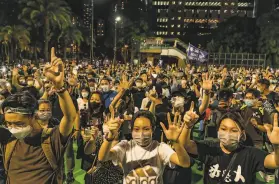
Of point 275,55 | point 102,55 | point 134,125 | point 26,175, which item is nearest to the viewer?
point 26,175

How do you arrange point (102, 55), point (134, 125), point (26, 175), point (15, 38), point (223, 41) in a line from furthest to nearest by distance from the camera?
point (102, 55) → point (223, 41) → point (15, 38) → point (134, 125) → point (26, 175)

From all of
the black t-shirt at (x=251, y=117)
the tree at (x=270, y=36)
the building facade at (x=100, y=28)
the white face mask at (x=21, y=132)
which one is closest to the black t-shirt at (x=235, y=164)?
the white face mask at (x=21, y=132)

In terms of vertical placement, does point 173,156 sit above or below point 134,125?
below

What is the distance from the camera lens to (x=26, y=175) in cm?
312

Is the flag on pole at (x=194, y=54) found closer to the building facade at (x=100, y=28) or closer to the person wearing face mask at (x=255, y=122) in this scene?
the person wearing face mask at (x=255, y=122)

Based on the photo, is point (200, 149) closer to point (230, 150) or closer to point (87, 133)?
point (230, 150)

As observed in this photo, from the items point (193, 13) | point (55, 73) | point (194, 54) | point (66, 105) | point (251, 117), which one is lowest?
point (251, 117)

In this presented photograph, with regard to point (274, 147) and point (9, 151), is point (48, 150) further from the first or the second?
point (274, 147)

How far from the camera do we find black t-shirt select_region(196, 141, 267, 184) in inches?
131

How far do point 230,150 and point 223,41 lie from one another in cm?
5719

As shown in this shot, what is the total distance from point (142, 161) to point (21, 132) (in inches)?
40.8

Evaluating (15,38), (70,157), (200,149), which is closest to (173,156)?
(200,149)

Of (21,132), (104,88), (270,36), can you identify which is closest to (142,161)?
(21,132)

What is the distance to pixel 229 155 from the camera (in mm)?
3406
